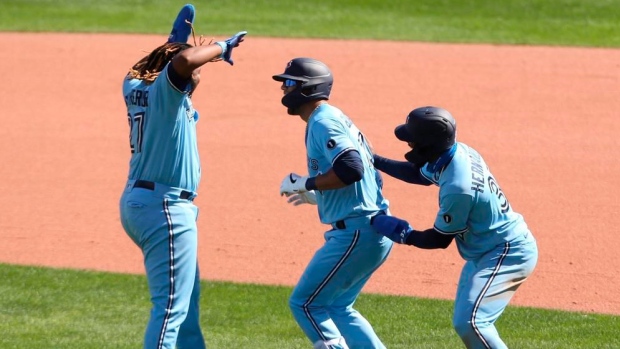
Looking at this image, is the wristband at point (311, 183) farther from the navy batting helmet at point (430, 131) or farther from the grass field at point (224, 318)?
the grass field at point (224, 318)

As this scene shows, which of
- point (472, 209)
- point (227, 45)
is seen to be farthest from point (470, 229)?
point (227, 45)

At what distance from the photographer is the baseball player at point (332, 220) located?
20.1 ft

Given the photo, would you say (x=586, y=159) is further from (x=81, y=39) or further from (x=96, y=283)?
(x=81, y=39)

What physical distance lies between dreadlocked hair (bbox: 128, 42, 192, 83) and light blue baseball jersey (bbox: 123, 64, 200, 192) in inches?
2.0

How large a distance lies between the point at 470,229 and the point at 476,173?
0.32 metres

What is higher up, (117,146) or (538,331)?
(538,331)

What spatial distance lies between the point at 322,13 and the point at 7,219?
9.43 meters

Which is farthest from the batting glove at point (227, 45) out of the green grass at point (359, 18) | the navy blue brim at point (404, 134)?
the green grass at point (359, 18)

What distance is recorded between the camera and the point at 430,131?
5.91m

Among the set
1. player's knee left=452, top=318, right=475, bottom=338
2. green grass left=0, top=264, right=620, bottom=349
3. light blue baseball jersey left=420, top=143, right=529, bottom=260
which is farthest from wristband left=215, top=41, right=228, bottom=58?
green grass left=0, top=264, right=620, bottom=349

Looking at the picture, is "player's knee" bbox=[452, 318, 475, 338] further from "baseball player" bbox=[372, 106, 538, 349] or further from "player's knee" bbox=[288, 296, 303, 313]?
"player's knee" bbox=[288, 296, 303, 313]

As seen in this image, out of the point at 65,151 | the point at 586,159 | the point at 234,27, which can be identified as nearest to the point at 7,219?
the point at 65,151

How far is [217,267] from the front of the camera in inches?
382

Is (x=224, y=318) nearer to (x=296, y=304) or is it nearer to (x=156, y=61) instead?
(x=296, y=304)
